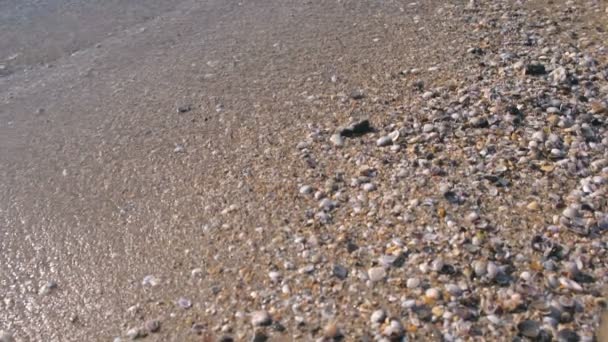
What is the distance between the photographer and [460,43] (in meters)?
6.10

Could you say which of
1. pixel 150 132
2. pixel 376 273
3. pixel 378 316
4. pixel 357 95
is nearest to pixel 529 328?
pixel 378 316

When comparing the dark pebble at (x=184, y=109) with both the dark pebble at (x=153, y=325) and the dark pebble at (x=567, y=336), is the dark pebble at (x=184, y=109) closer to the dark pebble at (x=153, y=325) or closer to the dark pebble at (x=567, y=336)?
the dark pebble at (x=153, y=325)

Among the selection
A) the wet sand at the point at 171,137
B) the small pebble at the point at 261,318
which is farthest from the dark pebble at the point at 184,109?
the small pebble at the point at 261,318

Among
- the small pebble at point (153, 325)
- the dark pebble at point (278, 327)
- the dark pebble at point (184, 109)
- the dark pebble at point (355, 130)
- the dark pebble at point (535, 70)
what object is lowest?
the dark pebble at point (278, 327)

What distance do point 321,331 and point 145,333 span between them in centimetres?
87

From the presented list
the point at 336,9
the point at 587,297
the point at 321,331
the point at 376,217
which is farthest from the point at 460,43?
the point at 321,331

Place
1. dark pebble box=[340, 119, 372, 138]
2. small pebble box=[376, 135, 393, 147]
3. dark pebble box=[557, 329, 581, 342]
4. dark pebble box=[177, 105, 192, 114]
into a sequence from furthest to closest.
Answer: dark pebble box=[177, 105, 192, 114], dark pebble box=[340, 119, 372, 138], small pebble box=[376, 135, 393, 147], dark pebble box=[557, 329, 581, 342]

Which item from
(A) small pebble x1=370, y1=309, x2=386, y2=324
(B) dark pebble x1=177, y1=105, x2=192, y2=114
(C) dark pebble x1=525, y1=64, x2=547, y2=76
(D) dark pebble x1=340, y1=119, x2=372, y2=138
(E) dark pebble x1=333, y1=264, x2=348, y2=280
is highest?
(B) dark pebble x1=177, y1=105, x2=192, y2=114

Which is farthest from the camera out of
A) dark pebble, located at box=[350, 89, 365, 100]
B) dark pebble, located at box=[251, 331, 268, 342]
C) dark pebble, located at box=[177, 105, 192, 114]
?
dark pebble, located at box=[177, 105, 192, 114]

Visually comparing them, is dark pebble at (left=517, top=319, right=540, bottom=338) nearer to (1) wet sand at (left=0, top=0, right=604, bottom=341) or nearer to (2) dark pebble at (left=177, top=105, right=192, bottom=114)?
(1) wet sand at (left=0, top=0, right=604, bottom=341)

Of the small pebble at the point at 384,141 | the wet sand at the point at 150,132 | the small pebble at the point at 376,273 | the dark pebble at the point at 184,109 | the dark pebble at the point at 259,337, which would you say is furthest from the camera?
the dark pebble at the point at 184,109

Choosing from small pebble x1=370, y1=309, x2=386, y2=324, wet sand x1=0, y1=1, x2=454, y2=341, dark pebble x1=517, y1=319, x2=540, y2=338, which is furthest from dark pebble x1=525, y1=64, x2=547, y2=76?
small pebble x1=370, y1=309, x2=386, y2=324

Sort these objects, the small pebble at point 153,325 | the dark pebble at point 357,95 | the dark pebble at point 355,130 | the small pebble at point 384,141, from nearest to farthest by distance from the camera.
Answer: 1. the small pebble at point 153,325
2. the small pebble at point 384,141
3. the dark pebble at point 355,130
4. the dark pebble at point 357,95

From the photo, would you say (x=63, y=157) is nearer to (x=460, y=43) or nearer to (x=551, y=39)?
(x=460, y=43)
